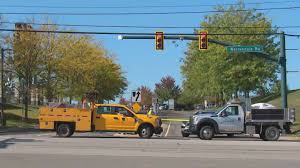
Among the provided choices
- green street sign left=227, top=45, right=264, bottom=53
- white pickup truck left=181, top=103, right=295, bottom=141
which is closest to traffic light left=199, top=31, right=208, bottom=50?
green street sign left=227, top=45, right=264, bottom=53

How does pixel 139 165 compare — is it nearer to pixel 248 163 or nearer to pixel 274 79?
pixel 248 163

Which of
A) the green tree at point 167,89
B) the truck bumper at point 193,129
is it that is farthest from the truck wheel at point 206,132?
the green tree at point 167,89

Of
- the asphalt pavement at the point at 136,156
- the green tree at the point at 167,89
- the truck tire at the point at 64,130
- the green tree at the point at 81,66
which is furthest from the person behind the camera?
the green tree at the point at 167,89

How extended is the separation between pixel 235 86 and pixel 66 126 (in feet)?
122

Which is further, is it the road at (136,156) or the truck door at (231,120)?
the truck door at (231,120)

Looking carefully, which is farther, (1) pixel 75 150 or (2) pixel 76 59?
(2) pixel 76 59

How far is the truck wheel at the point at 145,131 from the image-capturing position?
30.1 m

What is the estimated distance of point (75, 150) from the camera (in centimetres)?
2028

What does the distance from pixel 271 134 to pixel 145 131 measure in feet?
22.3

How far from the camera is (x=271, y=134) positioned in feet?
102

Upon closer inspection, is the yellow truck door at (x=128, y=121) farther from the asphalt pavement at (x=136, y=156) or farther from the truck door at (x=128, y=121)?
the asphalt pavement at (x=136, y=156)

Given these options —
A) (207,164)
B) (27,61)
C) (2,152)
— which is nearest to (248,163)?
(207,164)

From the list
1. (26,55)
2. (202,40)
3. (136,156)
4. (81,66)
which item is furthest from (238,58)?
(136,156)

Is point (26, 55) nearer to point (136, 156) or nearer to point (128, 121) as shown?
point (128, 121)
